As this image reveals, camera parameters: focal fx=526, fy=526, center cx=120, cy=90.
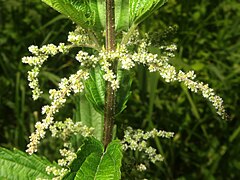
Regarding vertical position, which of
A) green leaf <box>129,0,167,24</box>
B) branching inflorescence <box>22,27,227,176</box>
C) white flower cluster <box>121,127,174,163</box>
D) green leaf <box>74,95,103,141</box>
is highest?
green leaf <box>129,0,167,24</box>

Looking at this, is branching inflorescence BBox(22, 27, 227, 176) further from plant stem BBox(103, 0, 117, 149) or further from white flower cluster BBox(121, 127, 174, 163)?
white flower cluster BBox(121, 127, 174, 163)

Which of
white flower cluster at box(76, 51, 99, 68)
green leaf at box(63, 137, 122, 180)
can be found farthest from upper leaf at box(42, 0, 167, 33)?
green leaf at box(63, 137, 122, 180)

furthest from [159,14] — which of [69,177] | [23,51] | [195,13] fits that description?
[69,177]

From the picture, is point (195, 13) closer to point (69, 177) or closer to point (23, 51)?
point (23, 51)

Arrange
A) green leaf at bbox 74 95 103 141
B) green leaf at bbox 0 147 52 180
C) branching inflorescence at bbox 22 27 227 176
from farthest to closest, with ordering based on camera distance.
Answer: green leaf at bbox 74 95 103 141 < green leaf at bbox 0 147 52 180 < branching inflorescence at bbox 22 27 227 176

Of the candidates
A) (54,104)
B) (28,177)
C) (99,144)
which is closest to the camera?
(54,104)

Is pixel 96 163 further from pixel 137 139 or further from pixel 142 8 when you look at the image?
pixel 142 8

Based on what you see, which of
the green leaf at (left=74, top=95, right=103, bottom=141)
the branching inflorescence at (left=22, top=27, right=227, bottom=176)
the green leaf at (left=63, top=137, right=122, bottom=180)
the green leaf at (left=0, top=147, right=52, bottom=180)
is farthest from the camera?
the green leaf at (left=74, top=95, right=103, bottom=141)
